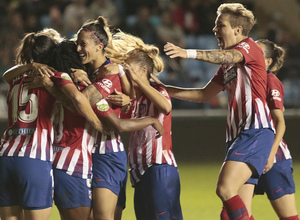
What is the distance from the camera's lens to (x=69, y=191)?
4.03 meters

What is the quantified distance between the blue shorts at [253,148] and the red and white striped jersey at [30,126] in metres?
1.43

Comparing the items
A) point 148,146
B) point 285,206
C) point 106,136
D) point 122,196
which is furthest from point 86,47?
point 285,206

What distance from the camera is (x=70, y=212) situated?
4.04 m

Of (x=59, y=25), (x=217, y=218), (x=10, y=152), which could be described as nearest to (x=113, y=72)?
(x=10, y=152)

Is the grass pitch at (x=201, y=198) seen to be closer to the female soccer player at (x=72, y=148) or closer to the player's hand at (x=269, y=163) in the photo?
the player's hand at (x=269, y=163)

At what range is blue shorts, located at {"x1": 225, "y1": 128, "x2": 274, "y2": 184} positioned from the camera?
4.50 meters

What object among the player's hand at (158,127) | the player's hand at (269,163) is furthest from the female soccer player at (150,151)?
the player's hand at (269,163)

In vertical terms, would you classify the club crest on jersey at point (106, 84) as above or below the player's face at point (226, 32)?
below

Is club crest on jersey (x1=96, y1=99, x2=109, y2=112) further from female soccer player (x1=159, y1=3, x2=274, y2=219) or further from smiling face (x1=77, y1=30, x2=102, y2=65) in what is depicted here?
female soccer player (x1=159, y1=3, x2=274, y2=219)

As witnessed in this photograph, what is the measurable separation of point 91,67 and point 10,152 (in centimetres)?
90

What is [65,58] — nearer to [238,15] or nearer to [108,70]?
[108,70]

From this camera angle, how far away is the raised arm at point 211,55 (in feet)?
13.9

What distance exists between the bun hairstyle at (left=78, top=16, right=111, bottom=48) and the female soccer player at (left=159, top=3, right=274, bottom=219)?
0.50m

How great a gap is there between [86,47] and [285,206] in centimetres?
221
